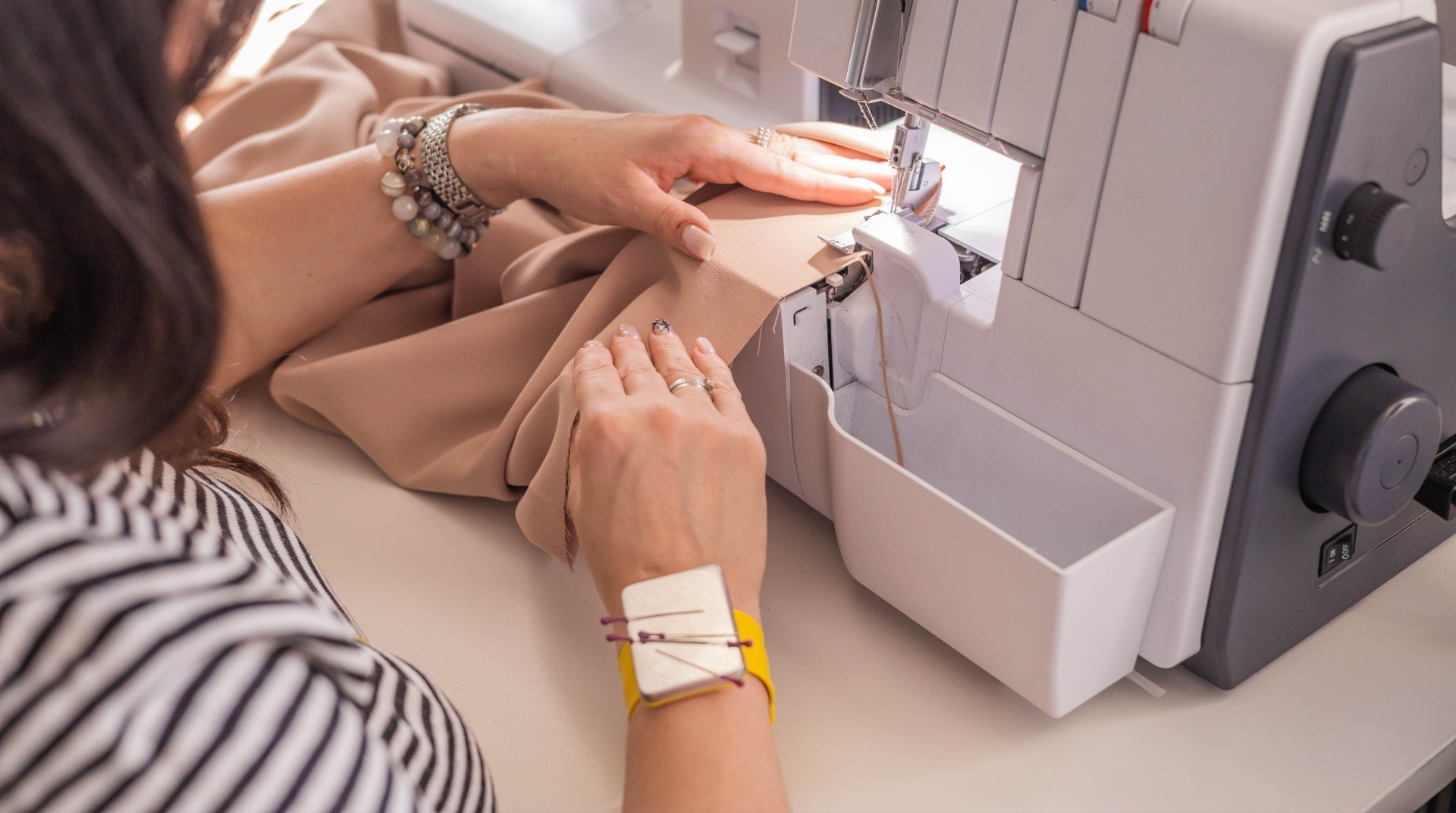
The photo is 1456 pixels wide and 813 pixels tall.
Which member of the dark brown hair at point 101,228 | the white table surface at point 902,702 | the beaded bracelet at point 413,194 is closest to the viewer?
the dark brown hair at point 101,228

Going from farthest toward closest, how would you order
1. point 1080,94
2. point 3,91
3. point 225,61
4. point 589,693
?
point 589,693
point 1080,94
point 225,61
point 3,91

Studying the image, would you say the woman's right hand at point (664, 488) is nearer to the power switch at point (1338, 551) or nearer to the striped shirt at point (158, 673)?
the striped shirt at point (158, 673)

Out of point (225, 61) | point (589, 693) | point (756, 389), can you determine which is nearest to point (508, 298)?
point (756, 389)

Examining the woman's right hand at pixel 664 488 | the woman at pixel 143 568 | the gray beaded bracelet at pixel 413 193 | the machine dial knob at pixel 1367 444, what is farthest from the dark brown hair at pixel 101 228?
the machine dial knob at pixel 1367 444

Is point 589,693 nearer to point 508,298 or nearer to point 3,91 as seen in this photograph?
point 508,298

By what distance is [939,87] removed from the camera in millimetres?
775

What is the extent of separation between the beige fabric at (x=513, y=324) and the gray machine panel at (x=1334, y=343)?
1.07ft

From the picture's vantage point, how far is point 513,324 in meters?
0.97

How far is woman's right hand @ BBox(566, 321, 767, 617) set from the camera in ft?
2.26

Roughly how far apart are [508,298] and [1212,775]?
0.70m

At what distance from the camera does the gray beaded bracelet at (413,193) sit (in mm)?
1032

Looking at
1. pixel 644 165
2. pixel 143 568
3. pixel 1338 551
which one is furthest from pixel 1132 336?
pixel 143 568

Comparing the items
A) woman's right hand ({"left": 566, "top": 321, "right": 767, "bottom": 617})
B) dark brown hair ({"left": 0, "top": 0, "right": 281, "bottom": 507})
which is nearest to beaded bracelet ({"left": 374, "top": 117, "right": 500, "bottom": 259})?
woman's right hand ({"left": 566, "top": 321, "right": 767, "bottom": 617})

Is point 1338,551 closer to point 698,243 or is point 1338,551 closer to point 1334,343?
point 1334,343
